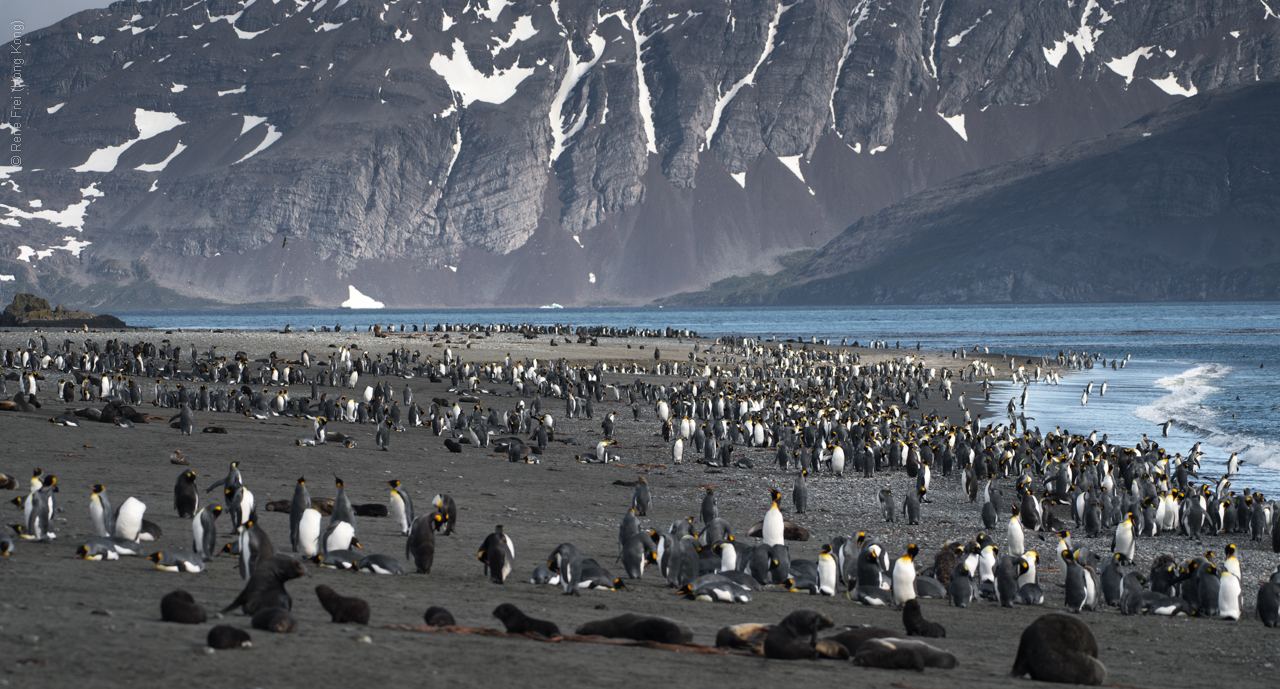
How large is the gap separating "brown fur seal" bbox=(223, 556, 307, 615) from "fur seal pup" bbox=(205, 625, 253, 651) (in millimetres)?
956

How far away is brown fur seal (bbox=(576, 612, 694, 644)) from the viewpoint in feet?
28.2

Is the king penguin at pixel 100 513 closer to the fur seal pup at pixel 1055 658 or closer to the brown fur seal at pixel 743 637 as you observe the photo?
the brown fur seal at pixel 743 637

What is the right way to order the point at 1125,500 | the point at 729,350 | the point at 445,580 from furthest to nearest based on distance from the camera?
the point at 729,350 < the point at 1125,500 < the point at 445,580

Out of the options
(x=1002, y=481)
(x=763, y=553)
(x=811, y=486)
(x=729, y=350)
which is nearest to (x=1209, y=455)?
(x=1002, y=481)

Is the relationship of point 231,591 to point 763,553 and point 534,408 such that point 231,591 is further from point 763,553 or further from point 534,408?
point 534,408

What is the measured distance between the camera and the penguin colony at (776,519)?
9.88 metres

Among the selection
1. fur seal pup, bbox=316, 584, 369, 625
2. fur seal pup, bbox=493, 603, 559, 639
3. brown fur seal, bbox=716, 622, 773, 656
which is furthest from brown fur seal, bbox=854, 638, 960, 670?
fur seal pup, bbox=316, 584, 369, 625

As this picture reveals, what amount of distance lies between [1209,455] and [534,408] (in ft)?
58.8

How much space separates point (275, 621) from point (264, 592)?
679mm

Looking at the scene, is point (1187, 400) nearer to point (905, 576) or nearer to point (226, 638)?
point (905, 576)

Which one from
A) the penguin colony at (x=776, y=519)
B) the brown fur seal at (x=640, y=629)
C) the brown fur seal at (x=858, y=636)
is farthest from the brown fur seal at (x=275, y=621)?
the brown fur seal at (x=858, y=636)

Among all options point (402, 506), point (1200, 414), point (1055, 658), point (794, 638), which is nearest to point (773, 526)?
point (402, 506)

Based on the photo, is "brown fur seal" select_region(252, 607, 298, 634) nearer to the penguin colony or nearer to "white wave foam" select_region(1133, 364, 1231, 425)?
the penguin colony

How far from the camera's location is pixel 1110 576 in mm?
12148
